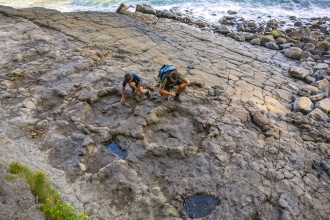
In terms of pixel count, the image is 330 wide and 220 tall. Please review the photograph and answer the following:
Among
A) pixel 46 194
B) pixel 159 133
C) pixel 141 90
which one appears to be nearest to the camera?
pixel 46 194

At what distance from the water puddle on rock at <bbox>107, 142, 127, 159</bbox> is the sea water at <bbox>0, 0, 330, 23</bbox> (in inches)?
447

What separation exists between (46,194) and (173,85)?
3.32 metres

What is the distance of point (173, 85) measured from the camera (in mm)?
6527

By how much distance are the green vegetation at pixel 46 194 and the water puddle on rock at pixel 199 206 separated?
1.49 meters

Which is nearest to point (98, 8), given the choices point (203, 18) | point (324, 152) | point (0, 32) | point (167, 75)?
point (203, 18)

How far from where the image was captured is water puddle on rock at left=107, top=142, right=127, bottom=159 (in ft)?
18.2

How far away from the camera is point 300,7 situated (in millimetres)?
17219

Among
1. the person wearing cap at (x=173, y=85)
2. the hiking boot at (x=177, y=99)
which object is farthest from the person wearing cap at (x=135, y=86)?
the hiking boot at (x=177, y=99)

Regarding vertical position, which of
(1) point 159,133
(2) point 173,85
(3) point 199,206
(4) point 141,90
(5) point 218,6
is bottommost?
(5) point 218,6

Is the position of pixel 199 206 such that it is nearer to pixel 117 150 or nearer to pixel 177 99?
pixel 117 150

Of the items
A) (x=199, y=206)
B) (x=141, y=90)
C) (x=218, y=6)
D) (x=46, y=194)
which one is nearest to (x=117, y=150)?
(x=141, y=90)

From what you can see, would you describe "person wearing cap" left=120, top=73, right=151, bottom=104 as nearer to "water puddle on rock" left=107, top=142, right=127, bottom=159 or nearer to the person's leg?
the person's leg

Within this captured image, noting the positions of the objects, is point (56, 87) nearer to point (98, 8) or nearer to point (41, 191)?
point (41, 191)

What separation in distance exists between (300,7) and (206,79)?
12.2 meters
